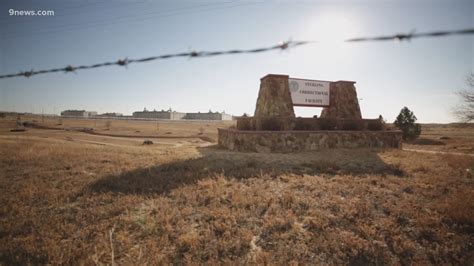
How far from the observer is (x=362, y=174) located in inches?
357

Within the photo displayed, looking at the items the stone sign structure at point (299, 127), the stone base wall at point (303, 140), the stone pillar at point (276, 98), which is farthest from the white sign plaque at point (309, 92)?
the stone base wall at point (303, 140)

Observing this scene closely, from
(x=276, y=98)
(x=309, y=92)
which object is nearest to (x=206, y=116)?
(x=309, y=92)

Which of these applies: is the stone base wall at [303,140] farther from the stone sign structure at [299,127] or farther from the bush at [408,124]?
the bush at [408,124]

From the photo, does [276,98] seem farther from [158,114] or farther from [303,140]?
[158,114]

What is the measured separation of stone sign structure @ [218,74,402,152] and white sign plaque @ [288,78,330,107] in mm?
299

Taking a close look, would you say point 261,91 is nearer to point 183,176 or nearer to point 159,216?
point 183,176

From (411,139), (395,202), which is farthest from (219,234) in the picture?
(411,139)

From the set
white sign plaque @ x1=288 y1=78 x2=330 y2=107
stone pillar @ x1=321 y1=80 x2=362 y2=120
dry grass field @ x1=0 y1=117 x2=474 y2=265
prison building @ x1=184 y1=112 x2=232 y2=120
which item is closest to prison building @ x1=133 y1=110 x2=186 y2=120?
prison building @ x1=184 y1=112 x2=232 y2=120

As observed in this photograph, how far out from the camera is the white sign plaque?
55.5 ft

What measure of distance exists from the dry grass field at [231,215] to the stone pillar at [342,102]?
29.2 ft

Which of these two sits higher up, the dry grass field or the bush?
the bush

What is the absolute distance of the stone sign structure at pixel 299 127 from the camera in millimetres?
14141

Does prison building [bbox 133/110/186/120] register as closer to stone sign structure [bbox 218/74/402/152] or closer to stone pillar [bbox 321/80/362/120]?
stone sign structure [bbox 218/74/402/152]

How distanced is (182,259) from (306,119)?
13.7 meters
